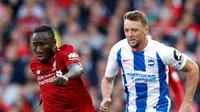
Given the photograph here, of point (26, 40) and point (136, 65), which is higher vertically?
point (136, 65)

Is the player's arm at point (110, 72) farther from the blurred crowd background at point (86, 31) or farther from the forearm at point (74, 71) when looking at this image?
the blurred crowd background at point (86, 31)

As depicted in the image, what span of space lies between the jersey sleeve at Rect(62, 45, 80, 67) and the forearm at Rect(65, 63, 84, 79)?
72 mm

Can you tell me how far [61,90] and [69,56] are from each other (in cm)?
48

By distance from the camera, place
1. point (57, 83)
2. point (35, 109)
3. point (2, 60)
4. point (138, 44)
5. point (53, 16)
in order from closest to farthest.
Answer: point (57, 83)
point (138, 44)
point (35, 109)
point (2, 60)
point (53, 16)

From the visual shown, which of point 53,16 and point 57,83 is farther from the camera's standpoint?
point 53,16

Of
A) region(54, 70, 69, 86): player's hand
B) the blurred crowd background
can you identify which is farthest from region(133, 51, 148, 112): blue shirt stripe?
the blurred crowd background

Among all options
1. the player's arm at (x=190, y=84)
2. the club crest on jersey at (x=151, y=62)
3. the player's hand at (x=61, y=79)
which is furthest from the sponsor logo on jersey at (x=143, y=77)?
the player's hand at (x=61, y=79)

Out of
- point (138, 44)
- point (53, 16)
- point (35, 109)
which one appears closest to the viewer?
point (138, 44)

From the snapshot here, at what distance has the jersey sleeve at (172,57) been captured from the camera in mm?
9922

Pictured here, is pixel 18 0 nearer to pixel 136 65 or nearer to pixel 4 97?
pixel 4 97

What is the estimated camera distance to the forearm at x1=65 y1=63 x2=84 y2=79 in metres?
9.43

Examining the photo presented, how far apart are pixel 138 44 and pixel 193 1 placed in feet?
34.6

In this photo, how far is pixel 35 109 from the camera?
16391mm

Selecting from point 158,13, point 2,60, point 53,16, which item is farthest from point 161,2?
point 2,60
